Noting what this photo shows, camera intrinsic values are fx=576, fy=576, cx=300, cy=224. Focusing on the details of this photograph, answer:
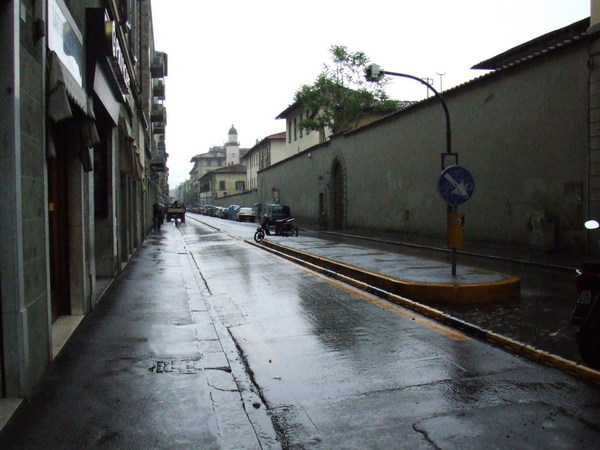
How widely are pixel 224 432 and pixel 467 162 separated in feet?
60.2

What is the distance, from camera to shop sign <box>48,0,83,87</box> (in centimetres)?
580

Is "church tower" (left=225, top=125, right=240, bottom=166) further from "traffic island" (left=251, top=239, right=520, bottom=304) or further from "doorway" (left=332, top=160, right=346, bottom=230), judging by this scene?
"traffic island" (left=251, top=239, right=520, bottom=304)

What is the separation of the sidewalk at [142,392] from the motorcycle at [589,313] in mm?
2979

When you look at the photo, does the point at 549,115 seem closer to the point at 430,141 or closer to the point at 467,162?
the point at 467,162

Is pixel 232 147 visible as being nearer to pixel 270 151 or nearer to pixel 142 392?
pixel 270 151

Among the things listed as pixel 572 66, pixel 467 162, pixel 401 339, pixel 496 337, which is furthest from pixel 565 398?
pixel 467 162

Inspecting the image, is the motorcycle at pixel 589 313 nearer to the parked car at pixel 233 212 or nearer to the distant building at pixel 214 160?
the parked car at pixel 233 212

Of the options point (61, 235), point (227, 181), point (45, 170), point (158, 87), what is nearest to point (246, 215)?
point (158, 87)

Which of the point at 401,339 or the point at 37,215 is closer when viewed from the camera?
the point at 37,215

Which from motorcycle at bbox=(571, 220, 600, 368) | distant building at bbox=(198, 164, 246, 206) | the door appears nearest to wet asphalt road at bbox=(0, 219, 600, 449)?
motorcycle at bbox=(571, 220, 600, 368)

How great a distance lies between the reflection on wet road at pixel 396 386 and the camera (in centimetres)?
384

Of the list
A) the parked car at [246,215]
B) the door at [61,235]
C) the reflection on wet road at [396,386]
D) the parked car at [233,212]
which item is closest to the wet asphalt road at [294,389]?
the reflection on wet road at [396,386]

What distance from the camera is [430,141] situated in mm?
23594

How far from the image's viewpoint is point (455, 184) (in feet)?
32.3
